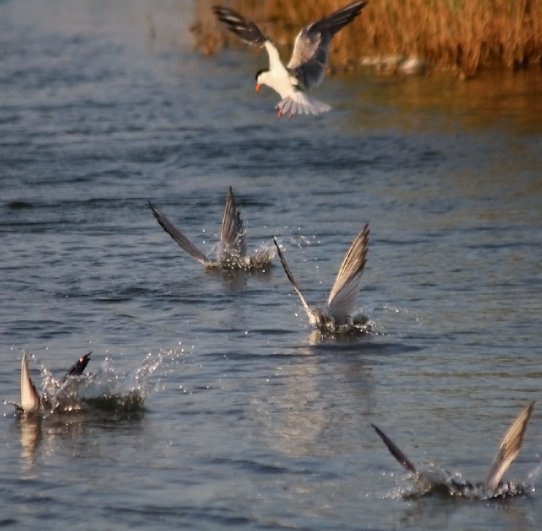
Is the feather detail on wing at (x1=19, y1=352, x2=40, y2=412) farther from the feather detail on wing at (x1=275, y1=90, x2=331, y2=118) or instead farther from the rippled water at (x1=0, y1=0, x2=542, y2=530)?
the feather detail on wing at (x1=275, y1=90, x2=331, y2=118)

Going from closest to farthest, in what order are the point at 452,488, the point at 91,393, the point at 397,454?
the point at 397,454 < the point at 452,488 < the point at 91,393

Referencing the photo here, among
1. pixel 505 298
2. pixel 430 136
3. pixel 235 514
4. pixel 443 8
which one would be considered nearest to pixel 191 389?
pixel 235 514

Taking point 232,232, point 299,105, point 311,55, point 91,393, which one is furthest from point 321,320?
point 311,55

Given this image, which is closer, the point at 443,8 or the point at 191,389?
the point at 191,389

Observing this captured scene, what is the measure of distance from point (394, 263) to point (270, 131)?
526 centimetres

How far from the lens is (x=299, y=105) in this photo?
9.55m

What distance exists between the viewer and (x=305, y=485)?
18.1 ft

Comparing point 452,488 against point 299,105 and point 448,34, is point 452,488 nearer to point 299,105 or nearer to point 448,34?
point 299,105

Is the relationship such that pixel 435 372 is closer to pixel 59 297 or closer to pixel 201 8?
pixel 59 297

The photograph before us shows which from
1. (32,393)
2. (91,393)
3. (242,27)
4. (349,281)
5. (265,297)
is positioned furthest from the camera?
(242,27)

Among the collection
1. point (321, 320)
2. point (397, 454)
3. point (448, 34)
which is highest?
point (448, 34)

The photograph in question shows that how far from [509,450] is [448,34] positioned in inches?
452

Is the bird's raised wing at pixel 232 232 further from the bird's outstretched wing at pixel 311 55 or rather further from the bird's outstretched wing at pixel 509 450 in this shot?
the bird's outstretched wing at pixel 509 450

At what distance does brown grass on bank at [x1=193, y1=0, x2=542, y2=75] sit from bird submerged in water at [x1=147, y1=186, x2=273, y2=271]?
6.69 metres
